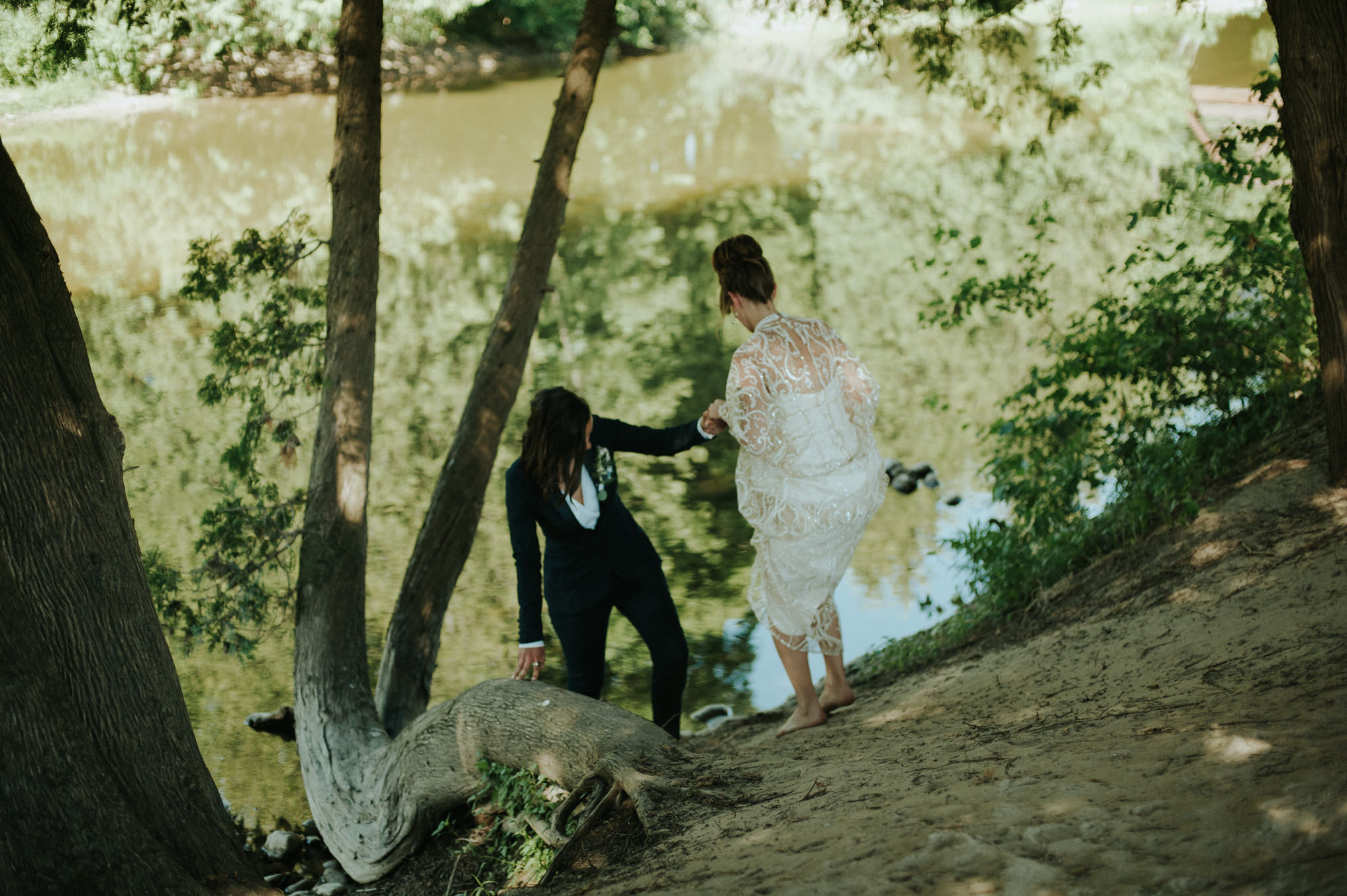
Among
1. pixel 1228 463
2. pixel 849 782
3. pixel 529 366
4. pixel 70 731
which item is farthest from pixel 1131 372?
pixel 529 366

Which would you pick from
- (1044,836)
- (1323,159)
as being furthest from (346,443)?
(1323,159)

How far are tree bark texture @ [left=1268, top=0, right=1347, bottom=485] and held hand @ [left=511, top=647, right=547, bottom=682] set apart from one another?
360 centimetres

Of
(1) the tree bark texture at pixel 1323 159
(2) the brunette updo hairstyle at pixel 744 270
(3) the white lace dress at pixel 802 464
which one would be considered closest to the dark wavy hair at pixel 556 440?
(3) the white lace dress at pixel 802 464

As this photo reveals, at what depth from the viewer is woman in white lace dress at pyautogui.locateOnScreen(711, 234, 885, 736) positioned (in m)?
3.96

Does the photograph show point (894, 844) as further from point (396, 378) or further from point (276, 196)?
point (276, 196)

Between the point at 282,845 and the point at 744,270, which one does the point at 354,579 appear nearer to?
the point at 282,845

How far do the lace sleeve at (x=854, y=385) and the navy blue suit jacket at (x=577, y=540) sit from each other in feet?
2.07

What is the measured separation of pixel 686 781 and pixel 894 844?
41.8 inches

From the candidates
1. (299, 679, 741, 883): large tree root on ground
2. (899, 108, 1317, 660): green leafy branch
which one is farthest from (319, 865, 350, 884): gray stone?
(899, 108, 1317, 660): green leafy branch

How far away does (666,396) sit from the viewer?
1125 cm

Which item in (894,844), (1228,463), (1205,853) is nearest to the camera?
(1205,853)

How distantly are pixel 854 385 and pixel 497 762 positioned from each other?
214 cm

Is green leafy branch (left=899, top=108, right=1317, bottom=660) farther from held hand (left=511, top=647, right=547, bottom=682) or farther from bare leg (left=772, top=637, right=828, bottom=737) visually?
held hand (left=511, top=647, right=547, bottom=682)

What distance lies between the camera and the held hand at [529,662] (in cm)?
422
